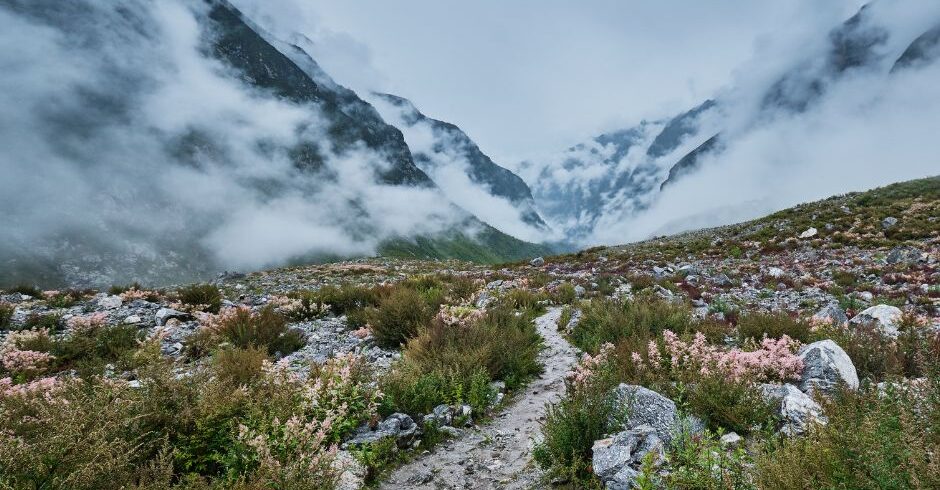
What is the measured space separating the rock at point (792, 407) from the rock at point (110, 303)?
58.0 feet

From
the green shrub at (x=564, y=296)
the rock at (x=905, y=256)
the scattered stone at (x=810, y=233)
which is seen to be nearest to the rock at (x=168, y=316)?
the green shrub at (x=564, y=296)

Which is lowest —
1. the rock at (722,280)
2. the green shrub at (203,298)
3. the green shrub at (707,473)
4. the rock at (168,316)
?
the rock at (722,280)

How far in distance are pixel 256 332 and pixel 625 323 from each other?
880 centimetres

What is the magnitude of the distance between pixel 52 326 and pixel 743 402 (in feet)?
52.1

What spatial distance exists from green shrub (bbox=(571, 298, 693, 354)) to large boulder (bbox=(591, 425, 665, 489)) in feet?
13.4

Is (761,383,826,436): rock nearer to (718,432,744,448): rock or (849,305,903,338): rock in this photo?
(718,432,744,448): rock

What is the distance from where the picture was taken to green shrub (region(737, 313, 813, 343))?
28.2ft

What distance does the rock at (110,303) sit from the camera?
45.9 ft

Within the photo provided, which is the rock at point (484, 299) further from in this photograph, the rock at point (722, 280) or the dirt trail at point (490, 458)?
the rock at point (722, 280)

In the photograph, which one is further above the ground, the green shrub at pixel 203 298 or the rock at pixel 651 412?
the green shrub at pixel 203 298

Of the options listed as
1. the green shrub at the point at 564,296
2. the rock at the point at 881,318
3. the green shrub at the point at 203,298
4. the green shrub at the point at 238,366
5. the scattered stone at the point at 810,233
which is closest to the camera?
the green shrub at the point at 238,366

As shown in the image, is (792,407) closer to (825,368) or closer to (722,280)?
(825,368)

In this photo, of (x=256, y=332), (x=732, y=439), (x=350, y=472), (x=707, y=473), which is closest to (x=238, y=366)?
(x=350, y=472)

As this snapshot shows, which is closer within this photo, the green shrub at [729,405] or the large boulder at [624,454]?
the large boulder at [624,454]
